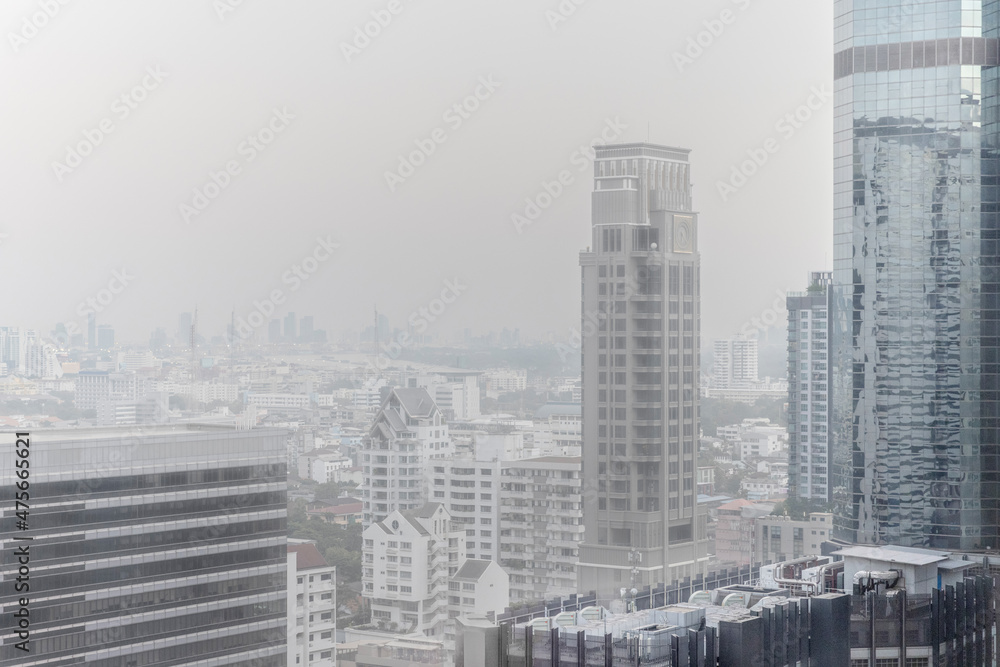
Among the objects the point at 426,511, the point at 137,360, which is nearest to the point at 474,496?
the point at 426,511

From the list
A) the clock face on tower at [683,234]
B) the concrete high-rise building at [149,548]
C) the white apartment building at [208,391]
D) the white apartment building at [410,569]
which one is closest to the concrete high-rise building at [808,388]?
the clock face on tower at [683,234]

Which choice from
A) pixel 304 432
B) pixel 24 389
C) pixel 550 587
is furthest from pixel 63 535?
pixel 550 587

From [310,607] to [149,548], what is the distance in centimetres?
178

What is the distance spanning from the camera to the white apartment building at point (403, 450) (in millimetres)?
9055

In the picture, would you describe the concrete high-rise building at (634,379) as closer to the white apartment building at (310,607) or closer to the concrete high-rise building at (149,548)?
the white apartment building at (310,607)

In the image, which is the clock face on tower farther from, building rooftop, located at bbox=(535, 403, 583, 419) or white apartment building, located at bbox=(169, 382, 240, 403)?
white apartment building, located at bbox=(169, 382, 240, 403)

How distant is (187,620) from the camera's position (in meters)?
5.06

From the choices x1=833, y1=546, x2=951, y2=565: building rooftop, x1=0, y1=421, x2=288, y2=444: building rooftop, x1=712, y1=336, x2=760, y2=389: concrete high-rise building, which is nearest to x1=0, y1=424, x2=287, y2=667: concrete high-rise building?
x1=0, y1=421, x2=288, y2=444: building rooftop

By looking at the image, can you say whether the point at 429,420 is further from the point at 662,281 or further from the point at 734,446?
the point at 734,446

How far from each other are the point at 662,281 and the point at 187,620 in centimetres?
604

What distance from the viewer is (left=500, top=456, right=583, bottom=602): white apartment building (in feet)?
31.8

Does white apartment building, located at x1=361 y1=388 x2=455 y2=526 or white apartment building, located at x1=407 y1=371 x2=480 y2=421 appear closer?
white apartment building, located at x1=361 y1=388 x2=455 y2=526

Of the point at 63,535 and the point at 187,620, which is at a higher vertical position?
the point at 63,535

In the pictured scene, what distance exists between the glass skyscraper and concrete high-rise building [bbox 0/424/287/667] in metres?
4.75
